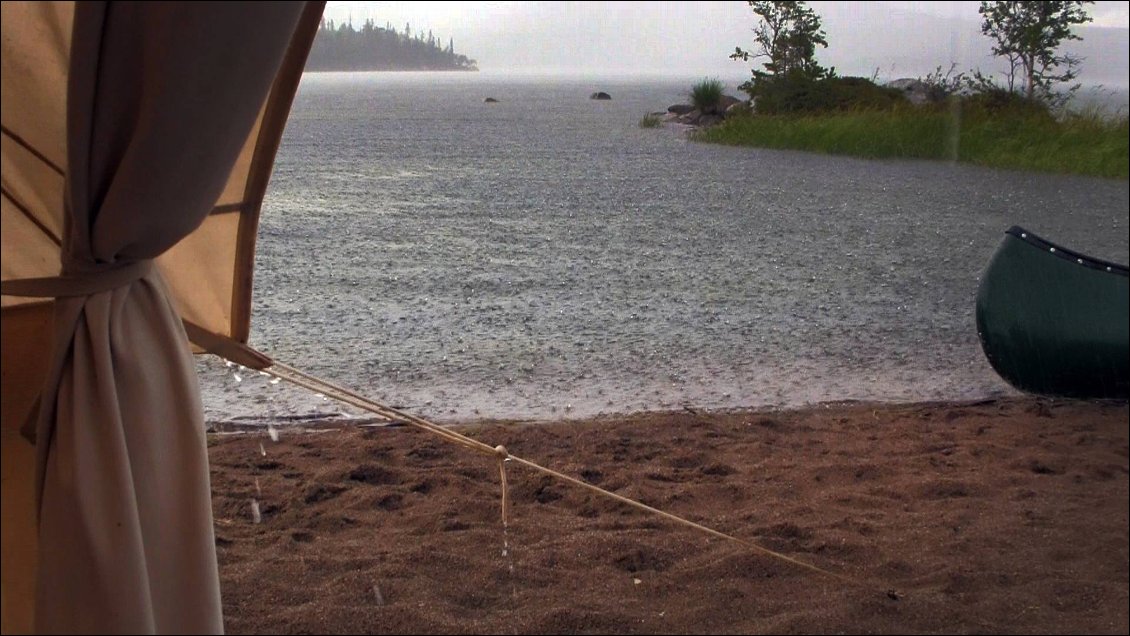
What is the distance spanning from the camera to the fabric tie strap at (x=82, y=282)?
1181 millimetres

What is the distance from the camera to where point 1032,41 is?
1.93 m

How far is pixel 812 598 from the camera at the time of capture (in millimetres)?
1872

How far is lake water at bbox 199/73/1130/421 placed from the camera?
10.5ft

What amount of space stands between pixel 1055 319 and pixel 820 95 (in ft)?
3.63

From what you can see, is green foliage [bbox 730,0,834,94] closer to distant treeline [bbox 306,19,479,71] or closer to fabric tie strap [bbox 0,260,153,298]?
distant treeline [bbox 306,19,479,71]

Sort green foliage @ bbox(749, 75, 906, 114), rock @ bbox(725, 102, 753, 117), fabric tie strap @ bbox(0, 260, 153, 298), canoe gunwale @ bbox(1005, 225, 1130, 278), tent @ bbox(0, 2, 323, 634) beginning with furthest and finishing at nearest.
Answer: rock @ bbox(725, 102, 753, 117), green foliage @ bbox(749, 75, 906, 114), canoe gunwale @ bbox(1005, 225, 1130, 278), fabric tie strap @ bbox(0, 260, 153, 298), tent @ bbox(0, 2, 323, 634)

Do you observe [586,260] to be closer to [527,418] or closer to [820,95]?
[527,418]

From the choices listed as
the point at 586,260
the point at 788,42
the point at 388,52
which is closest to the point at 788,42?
the point at 788,42

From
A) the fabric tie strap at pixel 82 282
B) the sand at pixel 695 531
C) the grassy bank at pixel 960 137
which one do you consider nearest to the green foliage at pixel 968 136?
the grassy bank at pixel 960 137

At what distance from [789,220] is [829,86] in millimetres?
1708

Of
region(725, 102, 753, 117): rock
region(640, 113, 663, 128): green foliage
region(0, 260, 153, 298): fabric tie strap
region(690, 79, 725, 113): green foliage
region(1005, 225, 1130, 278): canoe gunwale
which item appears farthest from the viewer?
region(640, 113, 663, 128): green foliage

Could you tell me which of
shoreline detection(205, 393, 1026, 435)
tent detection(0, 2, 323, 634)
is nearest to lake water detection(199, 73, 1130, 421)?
shoreline detection(205, 393, 1026, 435)

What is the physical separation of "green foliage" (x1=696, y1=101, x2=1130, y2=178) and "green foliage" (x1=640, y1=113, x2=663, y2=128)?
0.75 m

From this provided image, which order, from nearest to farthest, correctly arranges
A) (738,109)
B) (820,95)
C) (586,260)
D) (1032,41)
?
(1032,41)
(820,95)
(738,109)
(586,260)
